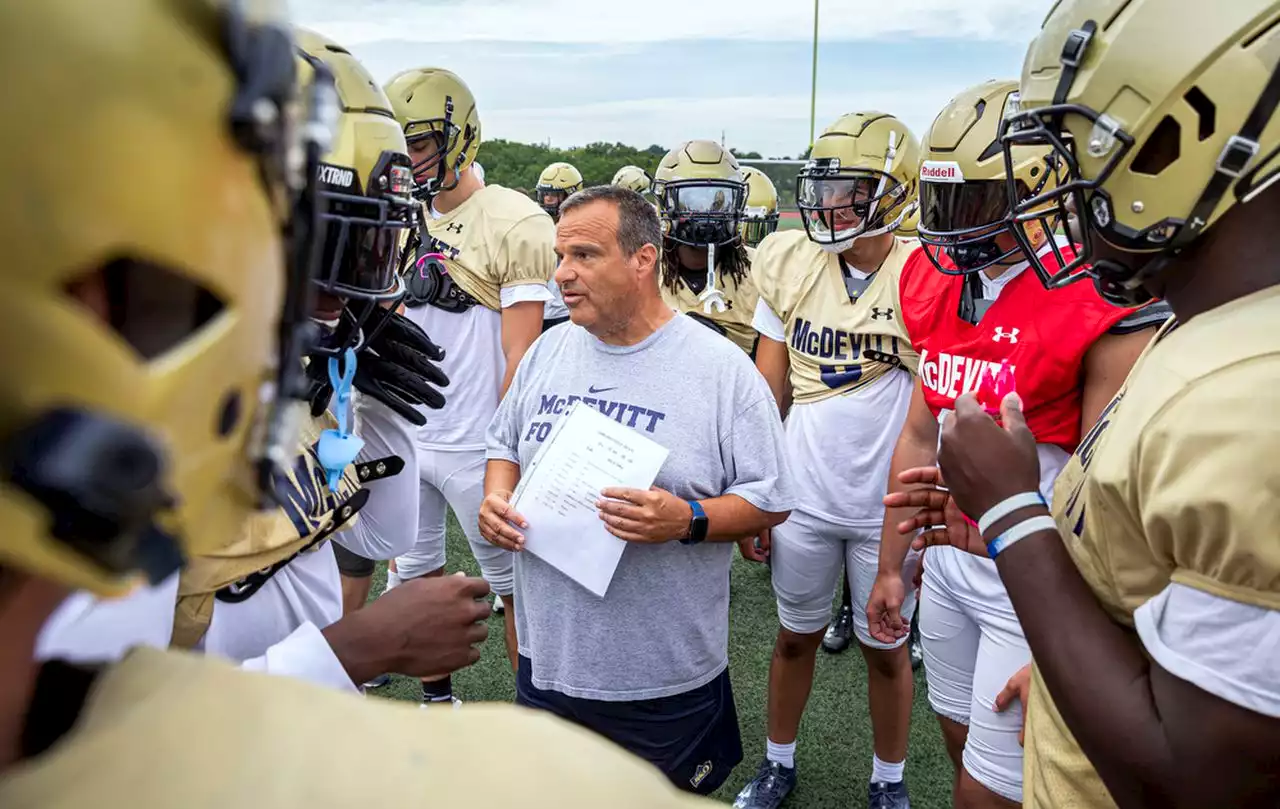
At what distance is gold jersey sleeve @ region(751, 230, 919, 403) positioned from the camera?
3.46m

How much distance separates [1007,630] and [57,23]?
2544 mm

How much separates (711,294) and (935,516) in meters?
3.23

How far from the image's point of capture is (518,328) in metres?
4.06

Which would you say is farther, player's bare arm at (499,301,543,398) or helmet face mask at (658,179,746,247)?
helmet face mask at (658,179,746,247)

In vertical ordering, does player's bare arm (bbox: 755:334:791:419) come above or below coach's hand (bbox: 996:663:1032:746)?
above

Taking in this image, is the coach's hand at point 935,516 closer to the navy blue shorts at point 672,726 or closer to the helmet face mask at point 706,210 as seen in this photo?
the navy blue shorts at point 672,726

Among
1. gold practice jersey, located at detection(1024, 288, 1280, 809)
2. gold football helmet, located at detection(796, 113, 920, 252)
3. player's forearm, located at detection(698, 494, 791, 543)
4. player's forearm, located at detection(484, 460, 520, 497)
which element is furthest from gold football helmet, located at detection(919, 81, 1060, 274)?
player's forearm, located at detection(484, 460, 520, 497)

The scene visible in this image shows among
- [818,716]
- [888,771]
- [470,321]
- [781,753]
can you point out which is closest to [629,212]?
[470,321]

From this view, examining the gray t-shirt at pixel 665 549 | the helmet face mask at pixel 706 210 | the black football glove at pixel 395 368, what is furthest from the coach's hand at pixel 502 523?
the helmet face mask at pixel 706 210

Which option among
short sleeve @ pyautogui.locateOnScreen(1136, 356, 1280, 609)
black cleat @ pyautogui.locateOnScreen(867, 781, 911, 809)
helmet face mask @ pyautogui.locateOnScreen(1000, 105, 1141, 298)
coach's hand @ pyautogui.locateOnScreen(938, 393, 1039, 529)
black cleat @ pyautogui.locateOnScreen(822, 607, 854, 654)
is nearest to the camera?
short sleeve @ pyautogui.locateOnScreen(1136, 356, 1280, 609)

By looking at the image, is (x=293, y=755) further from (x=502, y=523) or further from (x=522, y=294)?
(x=522, y=294)

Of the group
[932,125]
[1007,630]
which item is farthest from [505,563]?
[932,125]

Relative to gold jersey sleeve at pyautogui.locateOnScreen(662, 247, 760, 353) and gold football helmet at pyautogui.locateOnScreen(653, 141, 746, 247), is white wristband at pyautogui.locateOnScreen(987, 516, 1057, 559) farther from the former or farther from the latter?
gold football helmet at pyautogui.locateOnScreen(653, 141, 746, 247)

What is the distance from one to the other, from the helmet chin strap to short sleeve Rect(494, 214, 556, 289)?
1346mm
